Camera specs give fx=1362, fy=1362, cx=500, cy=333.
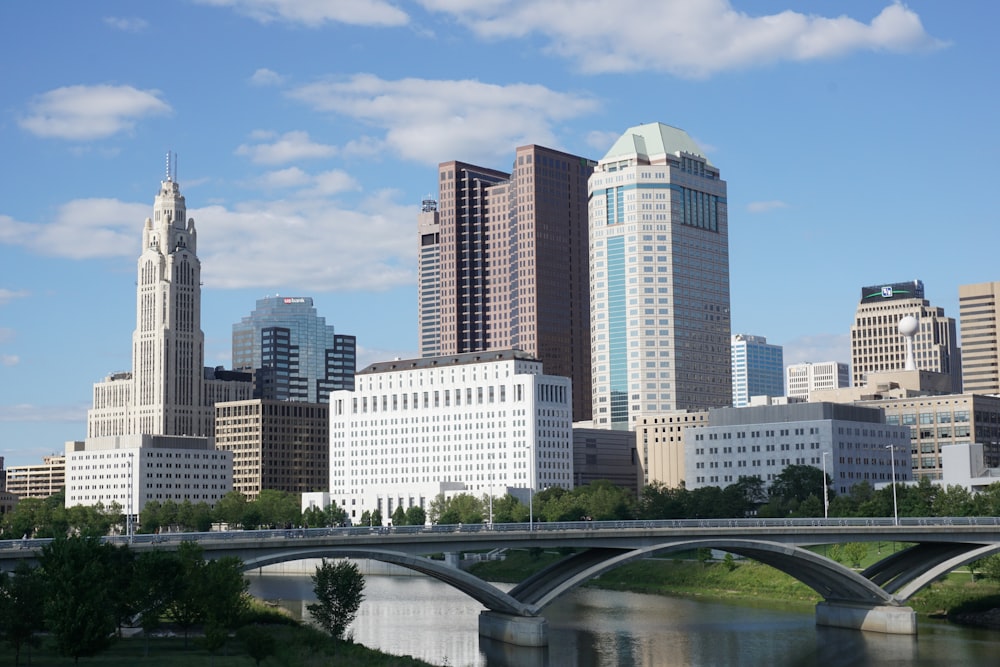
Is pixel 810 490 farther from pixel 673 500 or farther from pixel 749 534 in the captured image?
pixel 749 534

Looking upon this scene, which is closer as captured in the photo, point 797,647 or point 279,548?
point 279,548

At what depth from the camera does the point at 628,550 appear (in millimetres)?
105438

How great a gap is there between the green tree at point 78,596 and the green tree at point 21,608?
1016 millimetres

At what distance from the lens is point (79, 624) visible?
70688mm

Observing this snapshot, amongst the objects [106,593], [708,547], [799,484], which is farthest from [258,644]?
[799,484]

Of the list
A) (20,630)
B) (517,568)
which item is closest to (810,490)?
(517,568)

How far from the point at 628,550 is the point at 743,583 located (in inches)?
1595

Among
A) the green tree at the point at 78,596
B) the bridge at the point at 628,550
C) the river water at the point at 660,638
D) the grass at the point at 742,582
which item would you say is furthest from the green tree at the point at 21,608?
the grass at the point at 742,582

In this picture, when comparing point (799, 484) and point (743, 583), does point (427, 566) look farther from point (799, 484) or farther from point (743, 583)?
point (799, 484)

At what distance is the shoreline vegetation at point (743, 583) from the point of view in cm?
11525

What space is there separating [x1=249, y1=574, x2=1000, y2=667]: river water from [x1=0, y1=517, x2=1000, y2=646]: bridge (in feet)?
A: 7.43

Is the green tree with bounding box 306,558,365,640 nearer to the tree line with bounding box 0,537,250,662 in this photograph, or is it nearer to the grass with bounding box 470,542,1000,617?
the tree line with bounding box 0,537,250,662

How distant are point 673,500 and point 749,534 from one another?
80.8 m

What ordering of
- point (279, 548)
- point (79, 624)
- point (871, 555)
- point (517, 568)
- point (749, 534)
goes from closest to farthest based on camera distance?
1. point (79, 624)
2. point (279, 548)
3. point (749, 534)
4. point (871, 555)
5. point (517, 568)
